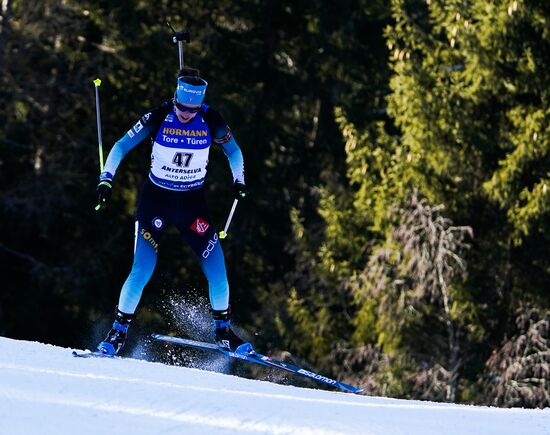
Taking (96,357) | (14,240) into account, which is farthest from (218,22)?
(96,357)

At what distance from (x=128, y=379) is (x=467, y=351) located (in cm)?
1206

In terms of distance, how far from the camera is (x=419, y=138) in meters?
18.3

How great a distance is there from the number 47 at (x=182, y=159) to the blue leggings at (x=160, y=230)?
23 cm

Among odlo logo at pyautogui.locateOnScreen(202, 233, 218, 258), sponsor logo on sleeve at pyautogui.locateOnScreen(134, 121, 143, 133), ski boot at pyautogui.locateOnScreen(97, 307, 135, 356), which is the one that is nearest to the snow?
ski boot at pyautogui.locateOnScreen(97, 307, 135, 356)

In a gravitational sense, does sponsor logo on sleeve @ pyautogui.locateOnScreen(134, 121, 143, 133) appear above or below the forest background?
above

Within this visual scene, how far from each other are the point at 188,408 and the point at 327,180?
15204mm

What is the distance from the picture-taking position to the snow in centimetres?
575

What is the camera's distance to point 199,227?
8664 mm

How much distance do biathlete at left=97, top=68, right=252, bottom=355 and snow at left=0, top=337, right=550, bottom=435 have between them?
787mm

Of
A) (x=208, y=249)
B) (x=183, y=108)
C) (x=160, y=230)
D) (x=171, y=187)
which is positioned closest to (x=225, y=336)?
(x=208, y=249)

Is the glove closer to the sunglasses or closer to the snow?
the sunglasses

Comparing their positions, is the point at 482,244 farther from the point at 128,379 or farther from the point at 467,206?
the point at 128,379

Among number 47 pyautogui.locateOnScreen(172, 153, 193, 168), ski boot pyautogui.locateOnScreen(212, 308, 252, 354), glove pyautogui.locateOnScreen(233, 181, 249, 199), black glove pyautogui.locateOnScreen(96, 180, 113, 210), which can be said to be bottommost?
ski boot pyautogui.locateOnScreen(212, 308, 252, 354)

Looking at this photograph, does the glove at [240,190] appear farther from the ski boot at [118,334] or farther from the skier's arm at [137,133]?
the ski boot at [118,334]
